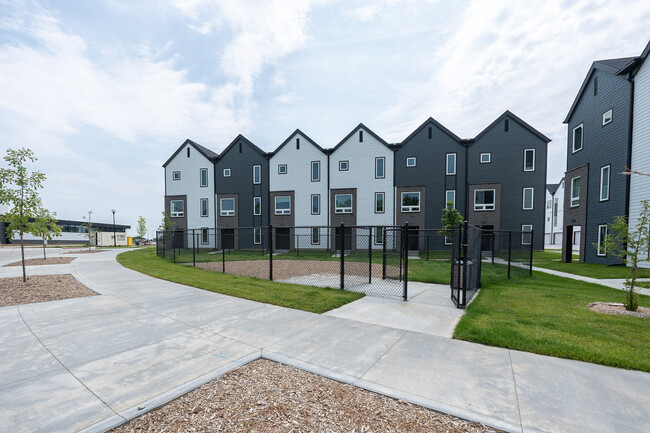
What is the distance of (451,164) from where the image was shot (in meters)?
24.4

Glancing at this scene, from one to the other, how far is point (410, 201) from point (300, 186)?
10.8 m

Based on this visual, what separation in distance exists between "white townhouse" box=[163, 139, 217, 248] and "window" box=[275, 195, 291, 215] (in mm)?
7469

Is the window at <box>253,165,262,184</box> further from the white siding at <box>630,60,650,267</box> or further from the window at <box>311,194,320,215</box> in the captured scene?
the white siding at <box>630,60,650,267</box>

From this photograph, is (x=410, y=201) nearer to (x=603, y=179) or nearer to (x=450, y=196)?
(x=450, y=196)

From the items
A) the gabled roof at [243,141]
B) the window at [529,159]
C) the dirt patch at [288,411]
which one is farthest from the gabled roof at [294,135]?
the dirt patch at [288,411]

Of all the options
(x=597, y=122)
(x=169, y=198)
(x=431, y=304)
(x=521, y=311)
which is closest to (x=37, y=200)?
(x=431, y=304)

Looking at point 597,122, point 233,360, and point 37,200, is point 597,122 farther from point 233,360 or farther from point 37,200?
point 37,200

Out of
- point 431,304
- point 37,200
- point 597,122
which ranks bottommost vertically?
point 431,304

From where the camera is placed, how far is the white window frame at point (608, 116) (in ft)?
54.0

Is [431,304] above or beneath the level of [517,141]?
beneath

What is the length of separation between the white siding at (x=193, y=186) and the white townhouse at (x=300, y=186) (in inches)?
288

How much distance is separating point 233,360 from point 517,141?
1099 inches

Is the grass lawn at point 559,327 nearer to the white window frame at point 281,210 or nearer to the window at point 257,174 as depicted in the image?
the white window frame at point 281,210

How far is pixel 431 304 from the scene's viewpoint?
7.14 meters
